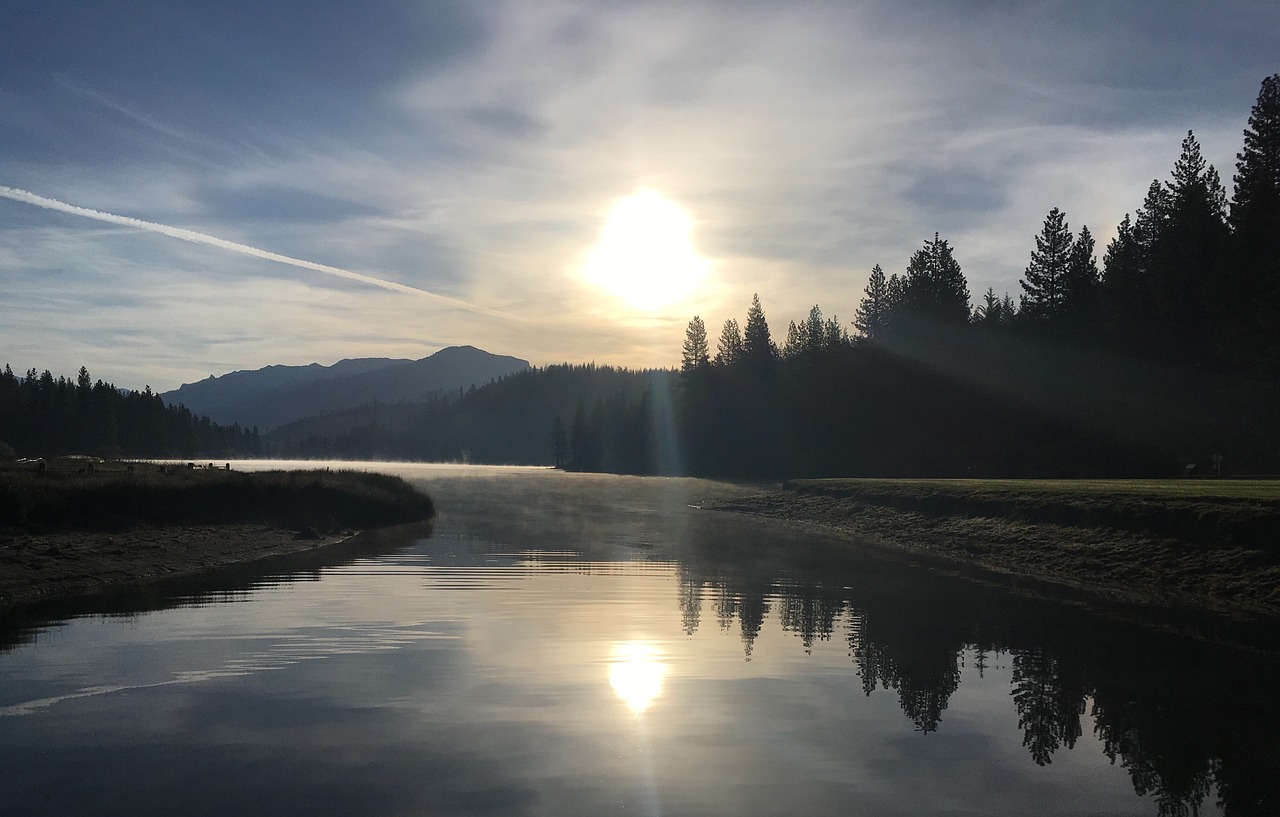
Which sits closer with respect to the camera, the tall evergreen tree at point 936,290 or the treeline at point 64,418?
the tall evergreen tree at point 936,290

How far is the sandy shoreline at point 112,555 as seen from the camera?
25.5 m

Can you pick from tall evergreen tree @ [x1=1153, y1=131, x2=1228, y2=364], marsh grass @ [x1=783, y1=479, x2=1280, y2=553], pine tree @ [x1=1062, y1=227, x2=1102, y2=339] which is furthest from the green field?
pine tree @ [x1=1062, y1=227, x2=1102, y2=339]

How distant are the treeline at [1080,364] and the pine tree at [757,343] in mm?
9179

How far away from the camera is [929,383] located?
108938 millimetres

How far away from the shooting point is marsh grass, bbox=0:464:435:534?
31.9m

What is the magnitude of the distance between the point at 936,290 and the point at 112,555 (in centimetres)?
10465

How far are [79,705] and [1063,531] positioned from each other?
113 ft

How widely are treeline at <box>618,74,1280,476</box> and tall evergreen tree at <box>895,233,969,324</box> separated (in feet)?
0.65

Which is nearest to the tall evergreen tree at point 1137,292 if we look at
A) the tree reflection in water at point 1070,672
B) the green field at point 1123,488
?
the green field at point 1123,488

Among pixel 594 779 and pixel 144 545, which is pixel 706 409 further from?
pixel 594 779

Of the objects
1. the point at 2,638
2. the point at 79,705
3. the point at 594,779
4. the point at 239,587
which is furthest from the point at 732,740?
the point at 239,587

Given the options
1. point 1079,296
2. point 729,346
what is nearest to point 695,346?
point 729,346

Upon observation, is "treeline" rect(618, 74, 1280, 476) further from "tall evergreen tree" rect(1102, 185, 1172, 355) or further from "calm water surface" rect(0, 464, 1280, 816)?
"calm water surface" rect(0, 464, 1280, 816)

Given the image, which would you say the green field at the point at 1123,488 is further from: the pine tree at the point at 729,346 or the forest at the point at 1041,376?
the pine tree at the point at 729,346
